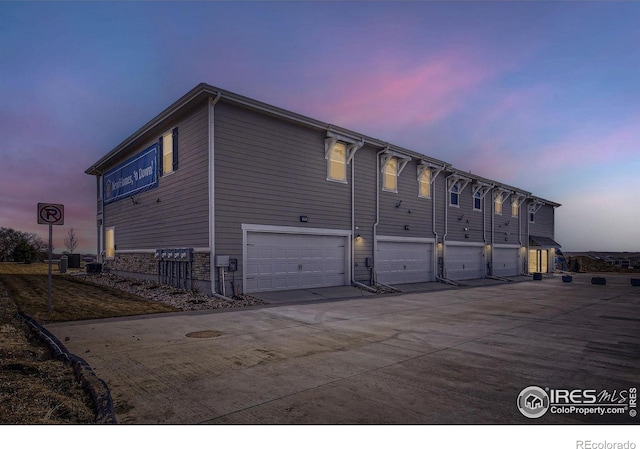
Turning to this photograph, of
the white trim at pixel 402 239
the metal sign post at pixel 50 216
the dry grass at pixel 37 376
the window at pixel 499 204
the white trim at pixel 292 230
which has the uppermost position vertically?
the window at pixel 499 204

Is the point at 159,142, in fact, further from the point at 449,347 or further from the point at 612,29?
the point at 612,29

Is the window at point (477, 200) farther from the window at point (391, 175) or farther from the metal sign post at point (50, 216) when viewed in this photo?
the metal sign post at point (50, 216)

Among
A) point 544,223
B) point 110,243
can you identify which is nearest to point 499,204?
point 544,223

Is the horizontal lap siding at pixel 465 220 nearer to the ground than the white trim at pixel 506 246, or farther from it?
farther from it

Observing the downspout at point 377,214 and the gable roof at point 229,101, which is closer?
the gable roof at point 229,101

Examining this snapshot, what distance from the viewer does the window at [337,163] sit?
17203 millimetres

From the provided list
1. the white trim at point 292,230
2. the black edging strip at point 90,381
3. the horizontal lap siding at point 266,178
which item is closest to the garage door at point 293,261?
the white trim at point 292,230

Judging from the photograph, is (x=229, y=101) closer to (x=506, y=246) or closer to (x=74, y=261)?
(x=506, y=246)

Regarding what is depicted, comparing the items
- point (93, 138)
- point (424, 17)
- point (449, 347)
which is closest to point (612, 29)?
point (424, 17)

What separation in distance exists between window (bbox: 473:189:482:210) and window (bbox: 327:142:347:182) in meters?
13.5

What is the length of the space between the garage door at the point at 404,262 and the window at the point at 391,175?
305cm

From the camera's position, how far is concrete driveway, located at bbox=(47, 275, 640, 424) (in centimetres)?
376

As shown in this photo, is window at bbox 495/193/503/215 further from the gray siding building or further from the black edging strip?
the black edging strip

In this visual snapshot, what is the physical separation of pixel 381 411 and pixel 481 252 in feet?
84.8
